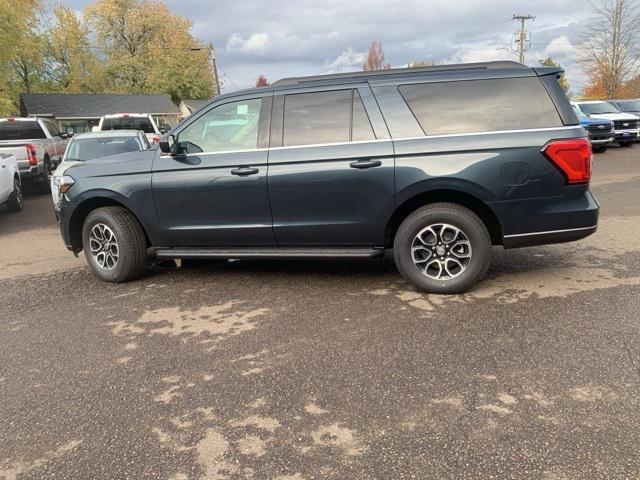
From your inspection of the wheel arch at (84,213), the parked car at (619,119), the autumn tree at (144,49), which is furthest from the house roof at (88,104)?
the wheel arch at (84,213)

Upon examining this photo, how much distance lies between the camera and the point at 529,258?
5.78 metres

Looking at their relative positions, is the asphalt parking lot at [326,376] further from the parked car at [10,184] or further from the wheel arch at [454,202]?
the parked car at [10,184]

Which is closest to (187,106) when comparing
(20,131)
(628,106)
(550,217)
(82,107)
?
(82,107)

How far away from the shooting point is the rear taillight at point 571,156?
430cm

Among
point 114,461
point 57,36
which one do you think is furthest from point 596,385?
point 57,36

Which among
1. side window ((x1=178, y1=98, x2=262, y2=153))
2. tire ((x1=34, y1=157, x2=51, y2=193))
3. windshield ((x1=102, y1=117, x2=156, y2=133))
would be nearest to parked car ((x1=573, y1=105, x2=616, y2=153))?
windshield ((x1=102, y1=117, x2=156, y2=133))

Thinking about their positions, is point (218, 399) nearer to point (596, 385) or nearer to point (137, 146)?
point (596, 385)

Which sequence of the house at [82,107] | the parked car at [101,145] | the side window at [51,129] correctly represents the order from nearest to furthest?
1. the parked car at [101,145]
2. the side window at [51,129]
3. the house at [82,107]

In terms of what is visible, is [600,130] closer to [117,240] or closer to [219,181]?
[219,181]

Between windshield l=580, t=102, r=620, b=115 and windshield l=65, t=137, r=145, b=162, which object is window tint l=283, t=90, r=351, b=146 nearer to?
windshield l=65, t=137, r=145, b=162

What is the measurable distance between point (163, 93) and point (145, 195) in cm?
5910

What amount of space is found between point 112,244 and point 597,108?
69.9ft

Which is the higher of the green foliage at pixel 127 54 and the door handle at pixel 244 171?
the green foliage at pixel 127 54

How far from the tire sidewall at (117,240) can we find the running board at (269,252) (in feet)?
1.16
